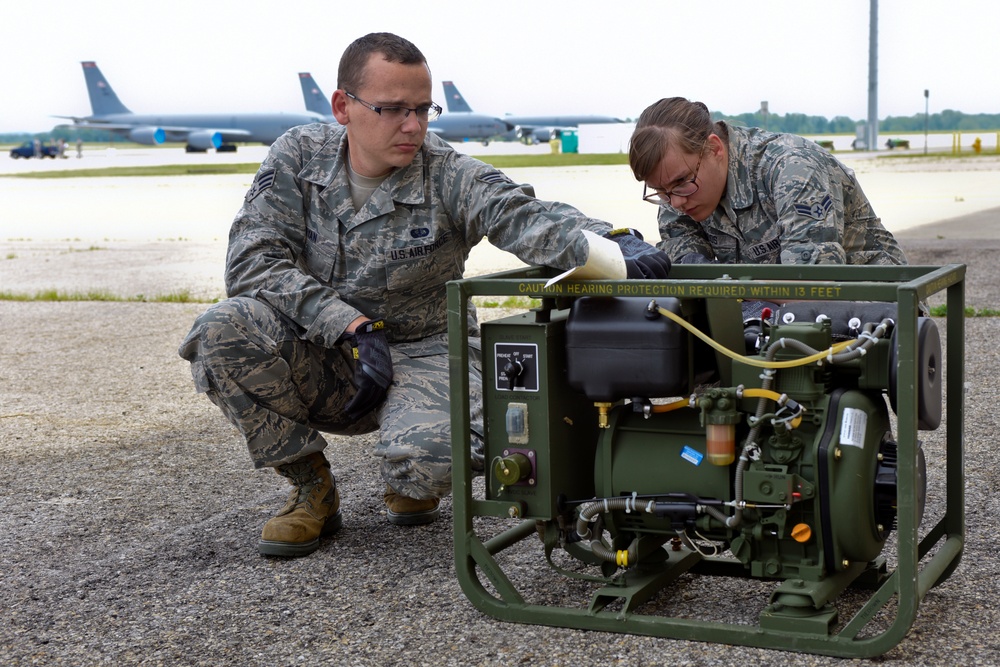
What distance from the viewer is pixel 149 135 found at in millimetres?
75562

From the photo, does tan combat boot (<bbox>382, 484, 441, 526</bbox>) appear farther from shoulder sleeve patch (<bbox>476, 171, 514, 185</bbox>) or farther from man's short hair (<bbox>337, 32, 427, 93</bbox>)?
man's short hair (<bbox>337, 32, 427, 93</bbox>)

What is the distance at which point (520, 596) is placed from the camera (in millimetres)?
2965

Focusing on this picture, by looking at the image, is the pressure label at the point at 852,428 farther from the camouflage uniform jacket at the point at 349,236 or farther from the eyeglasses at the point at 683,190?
the camouflage uniform jacket at the point at 349,236

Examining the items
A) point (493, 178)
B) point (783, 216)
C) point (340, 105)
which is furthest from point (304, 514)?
point (783, 216)

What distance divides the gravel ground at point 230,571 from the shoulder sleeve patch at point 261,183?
46.4 inches

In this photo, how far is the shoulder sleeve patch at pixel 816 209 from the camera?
3.44 meters

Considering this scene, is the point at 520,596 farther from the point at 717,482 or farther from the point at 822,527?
the point at 822,527

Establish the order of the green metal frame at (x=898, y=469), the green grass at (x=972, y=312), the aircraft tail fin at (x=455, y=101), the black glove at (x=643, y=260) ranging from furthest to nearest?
the aircraft tail fin at (x=455, y=101), the green grass at (x=972, y=312), the black glove at (x=643, y=260), the green metal frame at (x=898, y=469)

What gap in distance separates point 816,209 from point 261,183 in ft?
6.10

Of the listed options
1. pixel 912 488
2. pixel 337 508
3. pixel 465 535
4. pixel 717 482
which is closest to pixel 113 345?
pixel 337 508

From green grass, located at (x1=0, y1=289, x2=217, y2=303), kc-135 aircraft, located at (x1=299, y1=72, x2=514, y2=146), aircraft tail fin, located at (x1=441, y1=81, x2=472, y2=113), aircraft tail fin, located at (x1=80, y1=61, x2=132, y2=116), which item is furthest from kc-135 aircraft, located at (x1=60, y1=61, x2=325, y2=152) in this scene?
green grass, located at (x1=0, y1=289, x2=217, y2=303)

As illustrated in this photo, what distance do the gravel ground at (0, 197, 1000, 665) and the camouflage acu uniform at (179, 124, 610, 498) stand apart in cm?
38

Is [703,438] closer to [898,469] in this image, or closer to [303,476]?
[898,469]

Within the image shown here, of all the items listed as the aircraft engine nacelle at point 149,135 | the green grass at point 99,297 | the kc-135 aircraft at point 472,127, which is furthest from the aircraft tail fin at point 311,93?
the green grass at point 99,297
